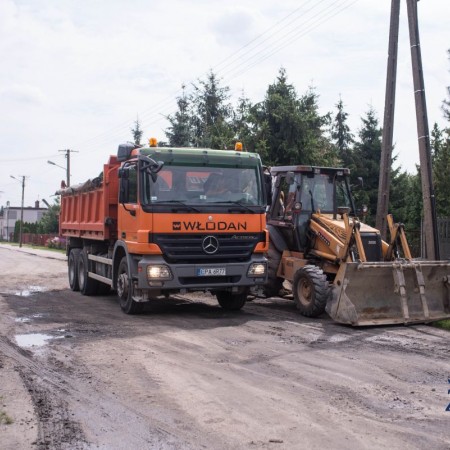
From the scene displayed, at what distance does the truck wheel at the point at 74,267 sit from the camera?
620 inches

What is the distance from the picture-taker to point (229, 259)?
431 inches

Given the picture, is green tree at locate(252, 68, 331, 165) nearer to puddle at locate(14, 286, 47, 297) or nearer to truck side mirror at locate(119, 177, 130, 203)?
puddle at locate(14, 286, 47, 297)

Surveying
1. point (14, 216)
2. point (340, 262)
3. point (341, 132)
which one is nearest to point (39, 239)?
point (341, 132)

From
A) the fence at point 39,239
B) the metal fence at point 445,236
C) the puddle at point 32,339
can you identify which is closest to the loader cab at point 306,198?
the puddle at point 32,339

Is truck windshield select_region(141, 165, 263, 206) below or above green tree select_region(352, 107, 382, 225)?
→ below

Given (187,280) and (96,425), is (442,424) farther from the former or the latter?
(187,280)

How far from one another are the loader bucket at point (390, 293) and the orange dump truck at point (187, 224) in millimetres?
1708

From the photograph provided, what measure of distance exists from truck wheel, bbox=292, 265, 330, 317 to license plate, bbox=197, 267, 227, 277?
1.47 metres

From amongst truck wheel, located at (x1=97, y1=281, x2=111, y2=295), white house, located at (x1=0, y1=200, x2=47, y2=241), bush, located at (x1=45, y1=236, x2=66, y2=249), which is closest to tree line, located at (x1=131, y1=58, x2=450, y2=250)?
truck wheel, located at (x1=97, y1=281, x2=111, y2=295)

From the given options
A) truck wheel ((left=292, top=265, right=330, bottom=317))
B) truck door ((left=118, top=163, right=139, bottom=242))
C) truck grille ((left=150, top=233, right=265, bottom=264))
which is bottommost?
truck wheel ((left=292, top=265, right=330, bottom=317))

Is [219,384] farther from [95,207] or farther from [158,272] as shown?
[95,207]

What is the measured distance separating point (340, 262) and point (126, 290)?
3.92 metres

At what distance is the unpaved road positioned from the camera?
491 cm

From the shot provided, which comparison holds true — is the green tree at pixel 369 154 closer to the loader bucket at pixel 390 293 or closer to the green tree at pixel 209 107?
the green tree at pixel 209 107
